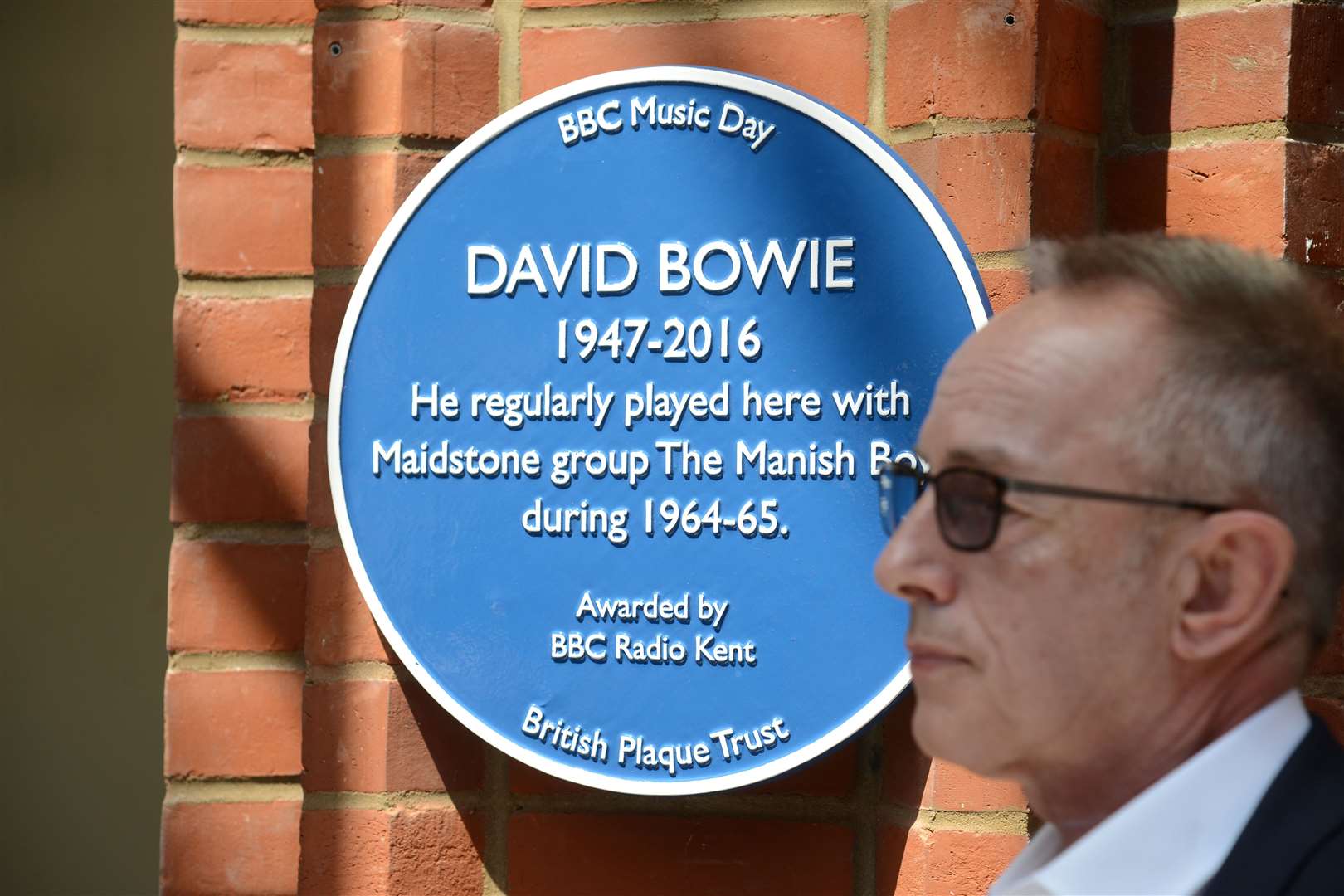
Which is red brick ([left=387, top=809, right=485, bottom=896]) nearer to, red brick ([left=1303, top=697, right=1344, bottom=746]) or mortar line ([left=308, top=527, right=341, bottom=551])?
mortar line ([left=308, top=527, right=341, bottom=551])

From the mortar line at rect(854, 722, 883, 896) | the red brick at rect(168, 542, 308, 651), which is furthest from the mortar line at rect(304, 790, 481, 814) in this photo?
the mortar line at rect(854, 722, 883, 896)

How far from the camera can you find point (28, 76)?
2754 millimetres

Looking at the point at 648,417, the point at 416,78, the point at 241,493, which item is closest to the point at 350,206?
the point at 416,78

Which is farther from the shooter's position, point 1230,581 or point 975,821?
point 975,821

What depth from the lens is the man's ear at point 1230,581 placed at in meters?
1.12

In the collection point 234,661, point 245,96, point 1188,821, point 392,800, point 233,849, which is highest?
point 245,96

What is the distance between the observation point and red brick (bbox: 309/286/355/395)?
1994 mm

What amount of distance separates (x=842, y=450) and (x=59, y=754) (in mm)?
1725

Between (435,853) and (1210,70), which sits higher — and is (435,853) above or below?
below

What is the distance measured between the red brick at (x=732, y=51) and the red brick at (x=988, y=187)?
0.48 feet

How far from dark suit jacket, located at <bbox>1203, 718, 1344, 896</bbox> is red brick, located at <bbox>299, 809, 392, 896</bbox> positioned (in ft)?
3.89

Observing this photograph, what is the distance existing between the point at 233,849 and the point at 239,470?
0.53m

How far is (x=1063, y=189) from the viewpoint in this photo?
186cm

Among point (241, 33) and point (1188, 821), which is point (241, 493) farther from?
point (1188, 821)
